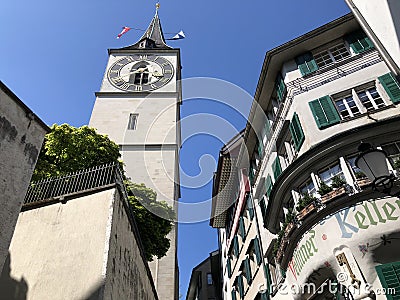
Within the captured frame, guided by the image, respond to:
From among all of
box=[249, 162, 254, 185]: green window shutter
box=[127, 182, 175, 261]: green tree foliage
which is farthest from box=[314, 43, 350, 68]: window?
box=[127, 182, 175, 261]: green tree foliage

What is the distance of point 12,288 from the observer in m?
8.33

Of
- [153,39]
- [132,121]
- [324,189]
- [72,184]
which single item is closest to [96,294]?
[72,184]

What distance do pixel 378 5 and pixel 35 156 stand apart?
8.30 meters

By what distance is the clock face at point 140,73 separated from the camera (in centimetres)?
3697

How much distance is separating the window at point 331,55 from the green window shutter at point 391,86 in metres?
2.61

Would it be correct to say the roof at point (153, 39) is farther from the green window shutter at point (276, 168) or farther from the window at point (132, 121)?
the green window shutter at point (276, 168)

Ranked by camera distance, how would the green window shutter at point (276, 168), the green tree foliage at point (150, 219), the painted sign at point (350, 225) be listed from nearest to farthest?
the painted sign at point (350, 225) → the green window shutter at point (276, 168) → the green tree foliage at point (150, 219)

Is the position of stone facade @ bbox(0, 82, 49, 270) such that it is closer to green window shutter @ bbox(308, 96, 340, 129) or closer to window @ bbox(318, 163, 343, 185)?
window @ bbox(318, 163, 343, 185)

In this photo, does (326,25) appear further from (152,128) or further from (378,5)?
(152,128)

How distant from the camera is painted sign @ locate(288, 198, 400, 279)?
9.09 meters

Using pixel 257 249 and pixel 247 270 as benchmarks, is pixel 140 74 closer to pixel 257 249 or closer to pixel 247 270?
pixel 247 270

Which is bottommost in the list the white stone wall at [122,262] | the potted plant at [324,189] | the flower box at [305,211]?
the white stone wall at [122,262]

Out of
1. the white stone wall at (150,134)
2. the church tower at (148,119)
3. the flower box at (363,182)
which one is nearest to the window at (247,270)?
the church tower at (148,119)

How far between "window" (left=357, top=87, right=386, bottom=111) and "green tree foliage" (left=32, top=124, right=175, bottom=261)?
987 centimetres
